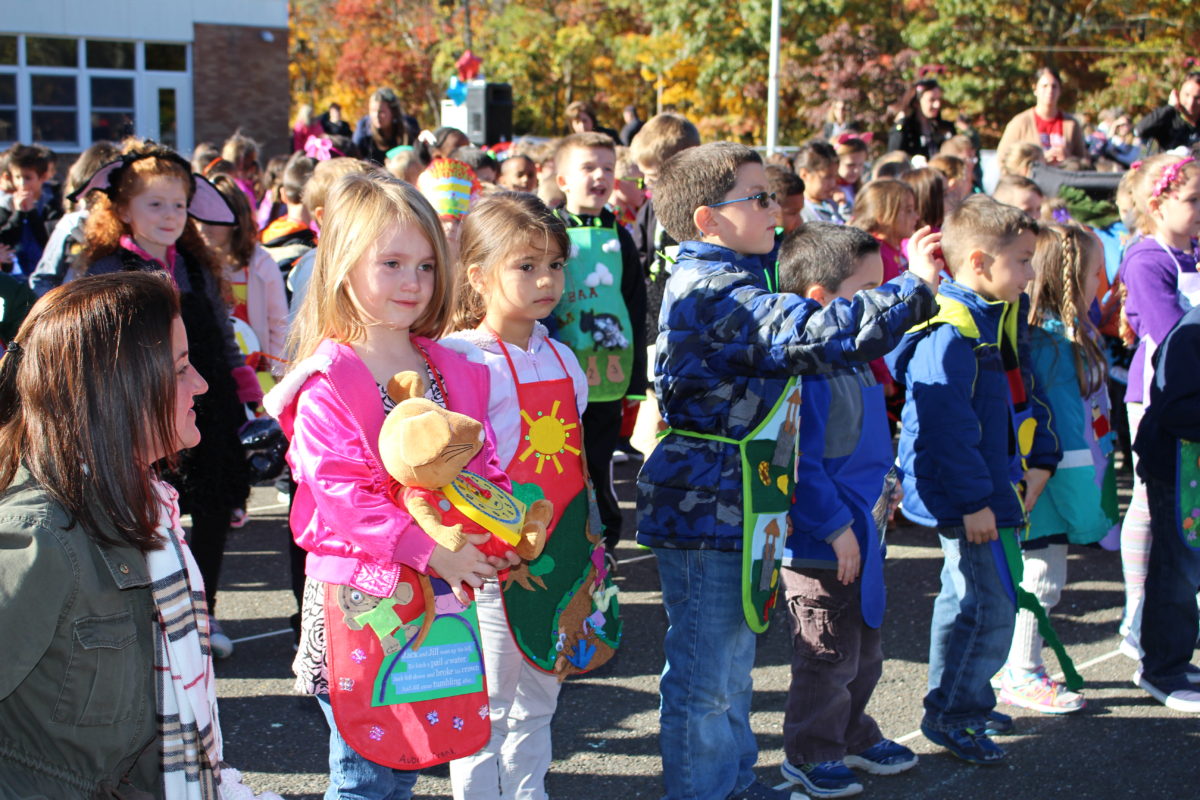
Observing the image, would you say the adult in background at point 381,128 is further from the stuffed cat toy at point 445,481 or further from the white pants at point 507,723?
the stuffed cat toy at point 445,481

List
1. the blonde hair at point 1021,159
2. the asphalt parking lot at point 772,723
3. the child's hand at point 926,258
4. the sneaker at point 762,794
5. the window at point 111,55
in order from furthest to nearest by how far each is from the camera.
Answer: the window at point 111,55 → the blonde hair at point 1021,159 → the asphalt parking lot at point 772,723 → the sneaker at point 762,794 → the child's hand at point 926,258

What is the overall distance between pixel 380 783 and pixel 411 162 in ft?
16.3

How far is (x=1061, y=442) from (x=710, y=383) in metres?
1.98

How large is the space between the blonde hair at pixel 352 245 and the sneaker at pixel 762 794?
177 cm

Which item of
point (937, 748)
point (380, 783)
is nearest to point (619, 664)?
point (937, 748)

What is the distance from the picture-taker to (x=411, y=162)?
700cm

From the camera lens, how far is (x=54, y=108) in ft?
86.6

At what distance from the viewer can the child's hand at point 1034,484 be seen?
165 inches

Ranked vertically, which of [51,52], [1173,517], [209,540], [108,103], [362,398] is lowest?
[209,540]

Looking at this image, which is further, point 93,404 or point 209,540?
point 209,540

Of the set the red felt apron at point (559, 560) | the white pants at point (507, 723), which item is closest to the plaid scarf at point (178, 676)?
the white pants at point (507, 723)

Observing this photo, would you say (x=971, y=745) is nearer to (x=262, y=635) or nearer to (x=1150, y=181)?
(x=1150, y=181)

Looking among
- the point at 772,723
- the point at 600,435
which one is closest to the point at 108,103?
the point at 600,435

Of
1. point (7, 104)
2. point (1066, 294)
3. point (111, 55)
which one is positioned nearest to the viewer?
point (1066, 294)
